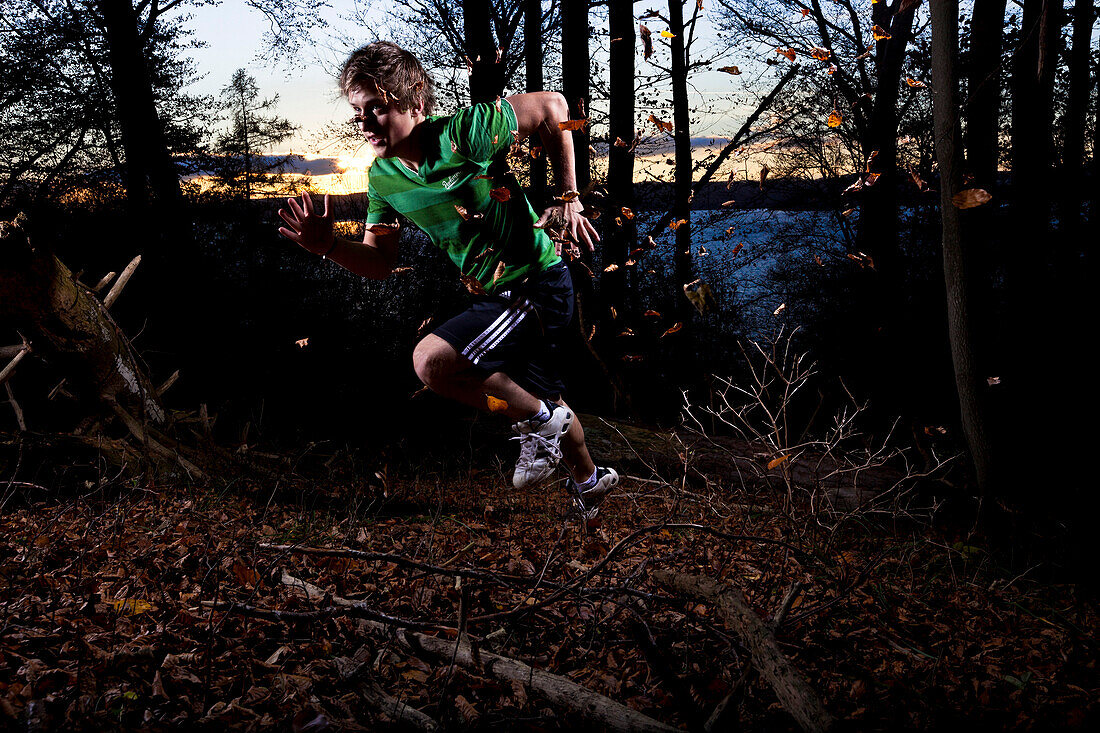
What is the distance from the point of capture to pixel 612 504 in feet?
16.5

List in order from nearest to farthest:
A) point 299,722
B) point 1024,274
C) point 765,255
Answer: point 299,722 < point 1024,274 < point 765,255

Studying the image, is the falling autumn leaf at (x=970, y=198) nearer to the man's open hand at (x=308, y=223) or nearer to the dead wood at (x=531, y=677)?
the dead wood at (x=531, y=677)

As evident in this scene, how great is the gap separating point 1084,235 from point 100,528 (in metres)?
10.8

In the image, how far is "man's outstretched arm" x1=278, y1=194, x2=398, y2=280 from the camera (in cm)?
372

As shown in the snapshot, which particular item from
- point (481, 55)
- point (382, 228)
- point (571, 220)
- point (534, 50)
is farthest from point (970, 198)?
point (534, 50)

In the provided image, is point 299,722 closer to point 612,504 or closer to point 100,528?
point 100,528

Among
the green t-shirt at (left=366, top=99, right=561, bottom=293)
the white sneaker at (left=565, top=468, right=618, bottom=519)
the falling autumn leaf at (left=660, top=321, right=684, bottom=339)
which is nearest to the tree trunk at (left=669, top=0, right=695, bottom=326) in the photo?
the falling autumn leaf at (left=660, top=321, right=684, bottom=339)

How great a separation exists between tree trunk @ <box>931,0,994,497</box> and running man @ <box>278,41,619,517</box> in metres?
1.81

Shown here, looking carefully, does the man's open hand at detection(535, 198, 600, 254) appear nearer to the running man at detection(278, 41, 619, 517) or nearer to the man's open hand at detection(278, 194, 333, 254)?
the running man at detection(278, 41, 619, 517)

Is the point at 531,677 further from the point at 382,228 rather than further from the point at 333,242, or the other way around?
the point at 382,228

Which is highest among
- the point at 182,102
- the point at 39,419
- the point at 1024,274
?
the point at 182,102

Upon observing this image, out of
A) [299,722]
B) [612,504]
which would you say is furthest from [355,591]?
[612,504]

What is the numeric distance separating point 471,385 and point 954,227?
106 inches

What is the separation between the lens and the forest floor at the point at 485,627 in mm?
2281
